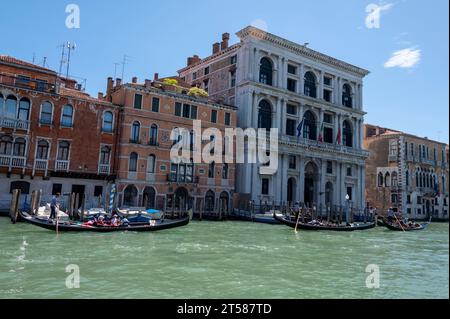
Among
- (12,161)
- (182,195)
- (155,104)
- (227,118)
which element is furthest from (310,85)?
(12,161)

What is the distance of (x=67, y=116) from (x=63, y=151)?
1.91 meters

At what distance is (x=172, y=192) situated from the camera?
24281 millimetres

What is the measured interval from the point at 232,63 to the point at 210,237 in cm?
1882

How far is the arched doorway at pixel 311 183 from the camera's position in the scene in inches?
1266

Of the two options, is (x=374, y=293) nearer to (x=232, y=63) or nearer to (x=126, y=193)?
(x=126, y=193)

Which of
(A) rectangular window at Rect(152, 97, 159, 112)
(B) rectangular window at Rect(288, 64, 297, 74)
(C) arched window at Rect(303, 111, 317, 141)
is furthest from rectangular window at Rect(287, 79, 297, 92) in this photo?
(A) rectangular window at Rect(152, 97, 159, 112)

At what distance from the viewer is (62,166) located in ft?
69.4

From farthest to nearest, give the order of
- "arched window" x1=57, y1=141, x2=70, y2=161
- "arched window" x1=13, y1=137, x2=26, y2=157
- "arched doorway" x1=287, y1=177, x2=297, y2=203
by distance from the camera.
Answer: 1. "arched doorway" x1=287, y1=177, x2=297, y2=203
2. "arched window" x1=57, y1=141, x2=70, y2=161
3. "arched window" x1=13, y1=137, x2=26, y2=157

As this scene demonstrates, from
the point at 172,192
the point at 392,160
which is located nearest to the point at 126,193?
the point at 172,192

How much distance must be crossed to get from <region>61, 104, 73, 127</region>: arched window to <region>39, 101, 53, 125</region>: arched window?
64 centimetres

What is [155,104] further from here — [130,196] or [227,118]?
[130,196]

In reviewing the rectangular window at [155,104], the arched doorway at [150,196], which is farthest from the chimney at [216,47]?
the arched doorway at [150,196]

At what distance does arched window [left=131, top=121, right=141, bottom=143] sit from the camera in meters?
23.1

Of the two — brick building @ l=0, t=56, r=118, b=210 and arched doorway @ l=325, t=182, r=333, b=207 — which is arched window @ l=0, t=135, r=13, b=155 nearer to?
brick building @ l=0, t=56, r=118, b=210
